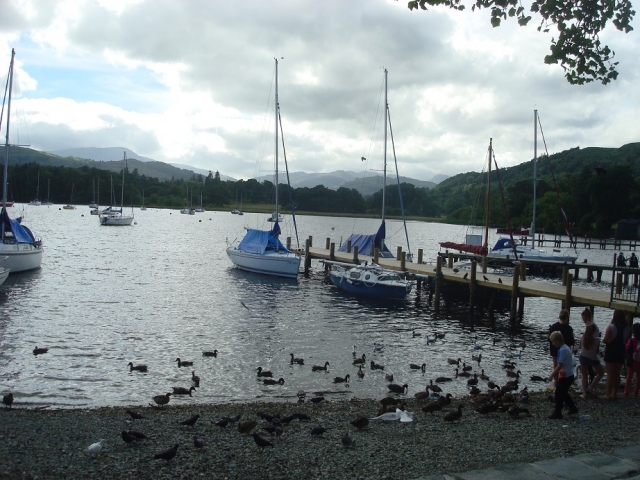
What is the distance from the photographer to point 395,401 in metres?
14.8

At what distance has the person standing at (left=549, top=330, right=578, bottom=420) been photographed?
1209 centimetres

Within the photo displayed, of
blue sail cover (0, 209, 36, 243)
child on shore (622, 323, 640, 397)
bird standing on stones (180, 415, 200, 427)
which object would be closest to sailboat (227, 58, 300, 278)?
blue sail cover (0, 209, 36, 243)

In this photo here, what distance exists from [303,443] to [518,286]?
71.3 ft

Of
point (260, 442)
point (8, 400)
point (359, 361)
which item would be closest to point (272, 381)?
point (359, 361)

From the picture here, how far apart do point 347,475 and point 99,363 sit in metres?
13.4

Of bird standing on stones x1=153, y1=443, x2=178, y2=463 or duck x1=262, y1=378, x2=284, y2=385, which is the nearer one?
bird standing on stones x1=153, y1=443, x2=178, y2=463

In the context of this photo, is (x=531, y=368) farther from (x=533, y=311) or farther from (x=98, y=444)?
(x=98, y=444)

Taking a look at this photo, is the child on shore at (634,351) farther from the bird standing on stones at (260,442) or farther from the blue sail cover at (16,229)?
the blue sail cover at (16,229)

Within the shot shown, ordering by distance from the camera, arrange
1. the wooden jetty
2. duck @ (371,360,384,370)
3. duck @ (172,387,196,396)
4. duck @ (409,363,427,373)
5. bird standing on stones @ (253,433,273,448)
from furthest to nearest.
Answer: the wooden jetty, duck @ (409,363,427,373), duck @ (371,360,384,370), duck @ (172,387,196,396), bird standing on stones @ (253,433,273,448)

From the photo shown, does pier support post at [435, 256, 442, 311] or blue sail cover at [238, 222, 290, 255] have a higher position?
blue sail cover at [238, 222, 290, 255]

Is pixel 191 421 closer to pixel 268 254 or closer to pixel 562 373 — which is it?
pixel 562 373

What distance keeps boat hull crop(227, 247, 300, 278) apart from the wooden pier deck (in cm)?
465

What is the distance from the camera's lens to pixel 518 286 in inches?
1182

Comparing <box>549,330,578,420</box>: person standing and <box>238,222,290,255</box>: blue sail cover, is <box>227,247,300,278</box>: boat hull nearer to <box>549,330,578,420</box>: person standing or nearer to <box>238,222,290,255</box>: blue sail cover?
<box>238,222,290,255</box>: blue sail cover
